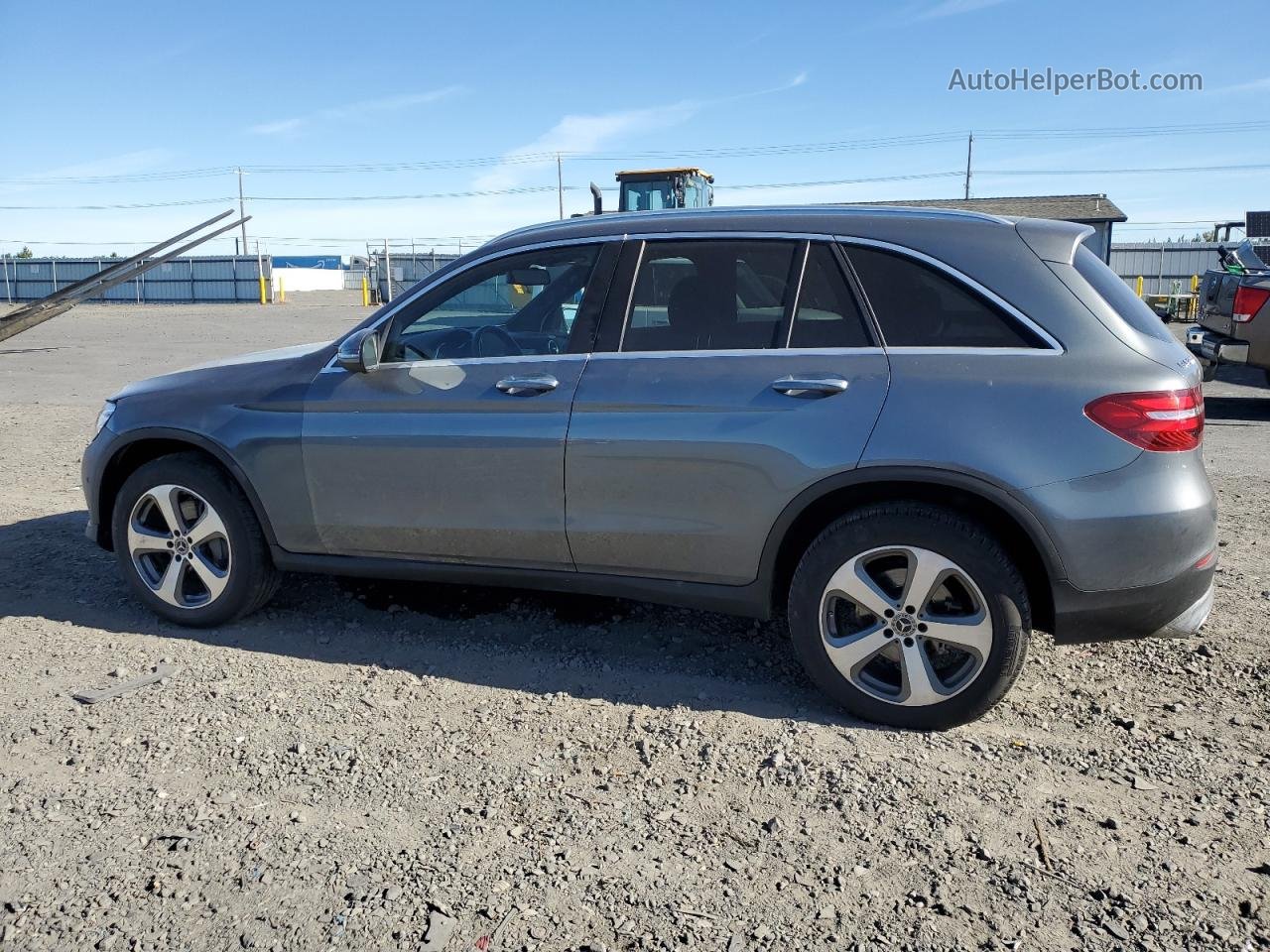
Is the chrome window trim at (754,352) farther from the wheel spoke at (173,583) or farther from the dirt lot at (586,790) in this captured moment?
the wheel spoke at (173,583)

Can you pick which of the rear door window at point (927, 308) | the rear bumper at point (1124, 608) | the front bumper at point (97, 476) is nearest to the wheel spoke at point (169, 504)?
the front bumper at point (97, 476)

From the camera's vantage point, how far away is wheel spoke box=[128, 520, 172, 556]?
4.70 meters

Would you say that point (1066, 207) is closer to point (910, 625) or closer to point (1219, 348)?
point (1219, 348)

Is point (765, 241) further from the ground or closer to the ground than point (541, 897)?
further from the ground

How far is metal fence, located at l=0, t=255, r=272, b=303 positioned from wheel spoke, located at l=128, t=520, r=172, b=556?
4469cm

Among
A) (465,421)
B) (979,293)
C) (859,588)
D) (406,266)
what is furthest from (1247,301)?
(406,266)

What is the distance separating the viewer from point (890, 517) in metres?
3.56

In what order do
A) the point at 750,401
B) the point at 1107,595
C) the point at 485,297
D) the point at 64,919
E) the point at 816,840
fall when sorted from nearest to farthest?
the point at 64,919, the point at 816,840, the point at 1107,595, the point at 750,401, the point at 485,297

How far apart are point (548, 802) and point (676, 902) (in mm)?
634

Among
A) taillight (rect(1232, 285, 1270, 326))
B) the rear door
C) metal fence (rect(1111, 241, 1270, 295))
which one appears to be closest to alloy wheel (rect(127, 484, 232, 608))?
the rear door

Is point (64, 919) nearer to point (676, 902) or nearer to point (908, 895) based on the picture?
point (676, 902)

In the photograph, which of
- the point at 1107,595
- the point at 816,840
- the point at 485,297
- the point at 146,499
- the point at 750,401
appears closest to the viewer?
the point at 816,840

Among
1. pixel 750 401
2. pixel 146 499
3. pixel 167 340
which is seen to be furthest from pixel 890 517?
pixel 167 340

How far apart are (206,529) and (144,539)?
1.09 feet
